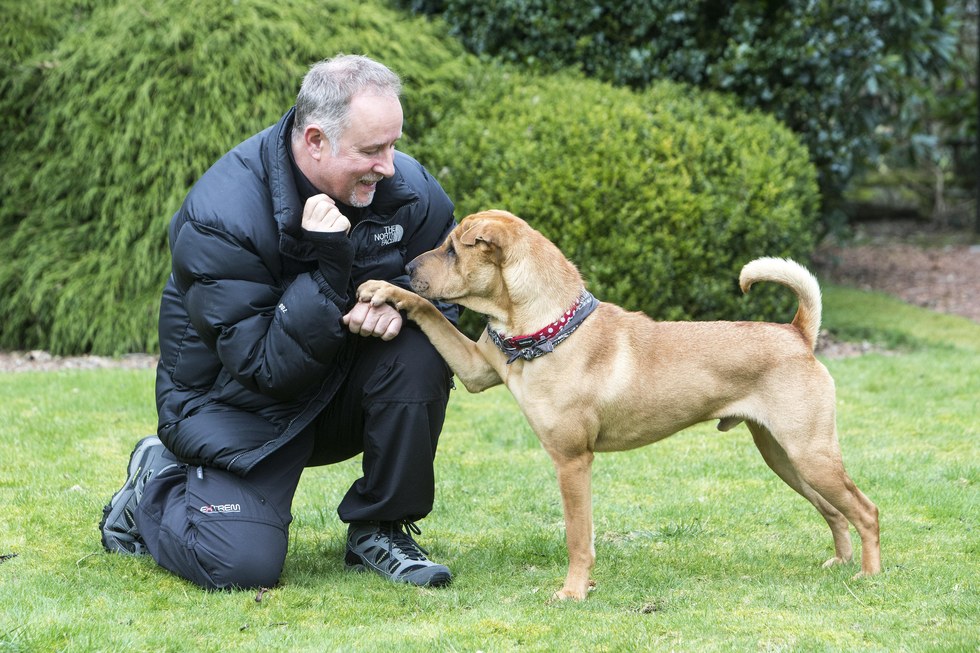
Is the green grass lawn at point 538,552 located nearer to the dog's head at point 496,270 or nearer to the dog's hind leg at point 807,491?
the dog's hind leg at point 807,491

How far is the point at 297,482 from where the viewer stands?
4.30 metres

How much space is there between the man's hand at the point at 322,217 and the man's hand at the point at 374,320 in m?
0.32

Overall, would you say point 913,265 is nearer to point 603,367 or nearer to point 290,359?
point 603,367

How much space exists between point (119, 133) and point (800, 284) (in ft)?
19.0

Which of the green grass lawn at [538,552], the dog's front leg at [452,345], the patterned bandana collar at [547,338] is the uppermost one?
the patterned bandana collar at [547,338]

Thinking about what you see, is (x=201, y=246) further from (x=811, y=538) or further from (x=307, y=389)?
(x=811, y=538)

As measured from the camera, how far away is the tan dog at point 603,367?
4.04m

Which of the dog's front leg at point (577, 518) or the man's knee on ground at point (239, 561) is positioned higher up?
the dog's front leg at point (577, 518)

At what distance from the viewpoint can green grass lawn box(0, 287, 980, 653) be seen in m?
3.54

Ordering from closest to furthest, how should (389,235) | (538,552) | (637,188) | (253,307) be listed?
1. (253,307)
2. (389,235)
3. (538,552)
4. (637,188)

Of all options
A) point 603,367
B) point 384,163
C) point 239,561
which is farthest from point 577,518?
point 384,163

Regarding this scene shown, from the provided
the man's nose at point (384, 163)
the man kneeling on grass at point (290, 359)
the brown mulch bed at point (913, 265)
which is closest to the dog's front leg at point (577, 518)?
the man kneeling on grass at point (290, 359)

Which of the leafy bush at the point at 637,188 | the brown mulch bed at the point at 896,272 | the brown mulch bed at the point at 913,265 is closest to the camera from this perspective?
the leafy bush at the point at 637,188

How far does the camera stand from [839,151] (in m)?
10.2
